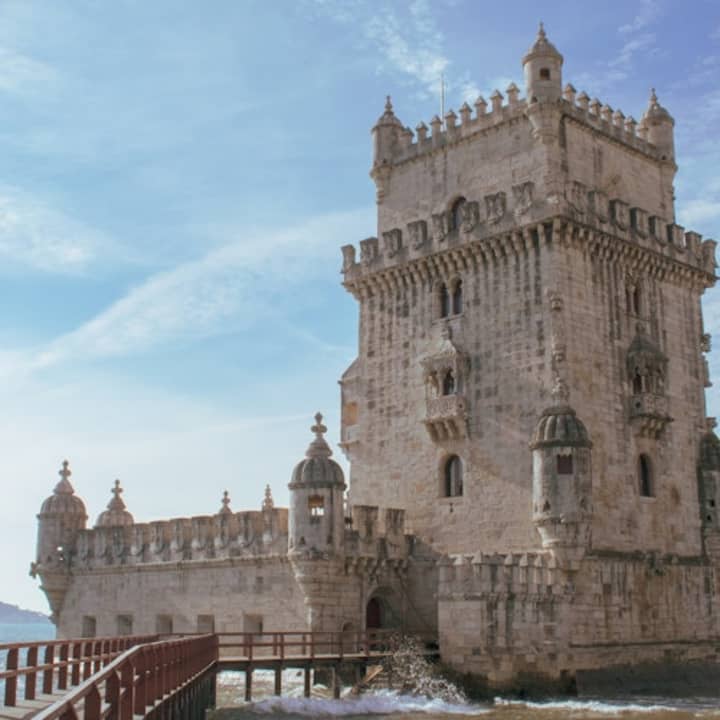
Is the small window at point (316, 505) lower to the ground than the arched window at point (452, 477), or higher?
lower

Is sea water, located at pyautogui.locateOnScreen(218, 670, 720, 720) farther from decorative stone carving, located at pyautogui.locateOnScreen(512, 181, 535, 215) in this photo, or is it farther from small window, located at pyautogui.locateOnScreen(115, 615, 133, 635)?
decorative stone carving, located at pyautogui.locateOnScreen(512, 181, 535, 215)

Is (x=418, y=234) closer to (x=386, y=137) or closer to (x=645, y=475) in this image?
(x=386, y=137)

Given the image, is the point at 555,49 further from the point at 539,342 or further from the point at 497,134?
the point at 539,342

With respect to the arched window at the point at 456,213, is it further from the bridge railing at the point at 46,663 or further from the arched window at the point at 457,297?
the bridge railing at the point at 46,663

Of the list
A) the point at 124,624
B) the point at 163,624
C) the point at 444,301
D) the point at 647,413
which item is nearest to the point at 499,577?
the point at 647,413

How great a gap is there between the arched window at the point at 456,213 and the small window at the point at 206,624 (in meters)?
16.1

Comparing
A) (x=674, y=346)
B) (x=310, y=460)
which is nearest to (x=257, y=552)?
(x=310, y=460)

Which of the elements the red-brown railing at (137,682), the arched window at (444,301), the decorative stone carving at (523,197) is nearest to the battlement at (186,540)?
the red-brown railing at (137,682)

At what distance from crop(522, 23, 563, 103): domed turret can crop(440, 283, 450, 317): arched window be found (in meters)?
6.90

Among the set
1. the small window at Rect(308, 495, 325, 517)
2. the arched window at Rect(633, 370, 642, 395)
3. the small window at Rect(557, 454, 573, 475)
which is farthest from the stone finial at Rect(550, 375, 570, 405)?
the small window at Rect(308, 495, 325, 517)

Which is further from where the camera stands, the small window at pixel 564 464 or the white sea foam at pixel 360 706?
the small window at pixel 564 464

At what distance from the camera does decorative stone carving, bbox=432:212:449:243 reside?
37.2 metres

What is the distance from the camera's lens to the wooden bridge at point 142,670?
452 inches

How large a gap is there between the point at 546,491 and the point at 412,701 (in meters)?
7.23
